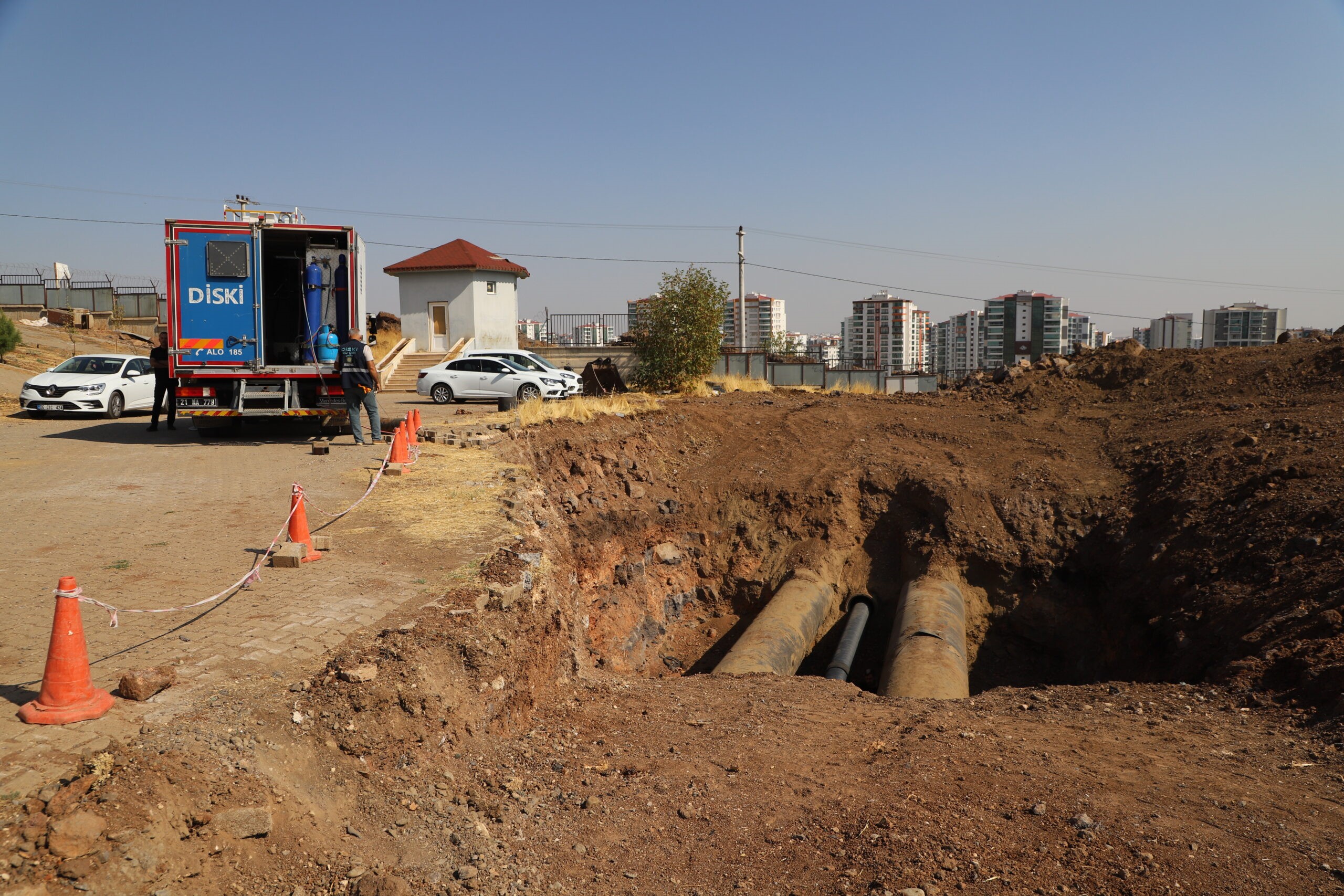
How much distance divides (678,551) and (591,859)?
863 cm

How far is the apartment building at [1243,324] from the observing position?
52.1 metres

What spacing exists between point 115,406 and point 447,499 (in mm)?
12177

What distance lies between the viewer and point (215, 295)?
1177 cm

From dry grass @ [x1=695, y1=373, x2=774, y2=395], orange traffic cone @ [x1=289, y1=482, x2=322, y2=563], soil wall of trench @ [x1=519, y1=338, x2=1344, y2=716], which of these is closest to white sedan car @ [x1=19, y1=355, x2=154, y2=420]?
soil wall of trench @ [x1=519, y1=338, x2=1344, y2=716]

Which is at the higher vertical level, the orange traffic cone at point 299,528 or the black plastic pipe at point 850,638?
the orange traffic cone at point 299,528

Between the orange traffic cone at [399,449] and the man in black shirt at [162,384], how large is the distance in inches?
176

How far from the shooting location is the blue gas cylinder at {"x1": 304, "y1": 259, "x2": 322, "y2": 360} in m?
12.5

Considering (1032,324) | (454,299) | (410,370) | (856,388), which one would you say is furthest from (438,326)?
(1032,324)

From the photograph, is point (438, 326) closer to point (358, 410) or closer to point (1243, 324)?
point (358, 410)

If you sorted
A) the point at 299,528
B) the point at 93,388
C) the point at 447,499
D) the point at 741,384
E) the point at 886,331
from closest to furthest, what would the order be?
the point at 299,528 → the point at 447,499 → the point at 93,388 → the point at 741,384 → the point at 886,331

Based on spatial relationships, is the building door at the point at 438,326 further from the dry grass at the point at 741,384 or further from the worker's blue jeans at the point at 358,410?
the worker's blue jeans at the point at 358,410

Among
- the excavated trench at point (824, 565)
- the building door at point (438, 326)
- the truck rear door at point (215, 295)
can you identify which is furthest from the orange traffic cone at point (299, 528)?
the building door at point (438, 326)

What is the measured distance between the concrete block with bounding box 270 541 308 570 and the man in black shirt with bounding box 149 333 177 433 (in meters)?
7.46

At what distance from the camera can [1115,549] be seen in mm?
10883
